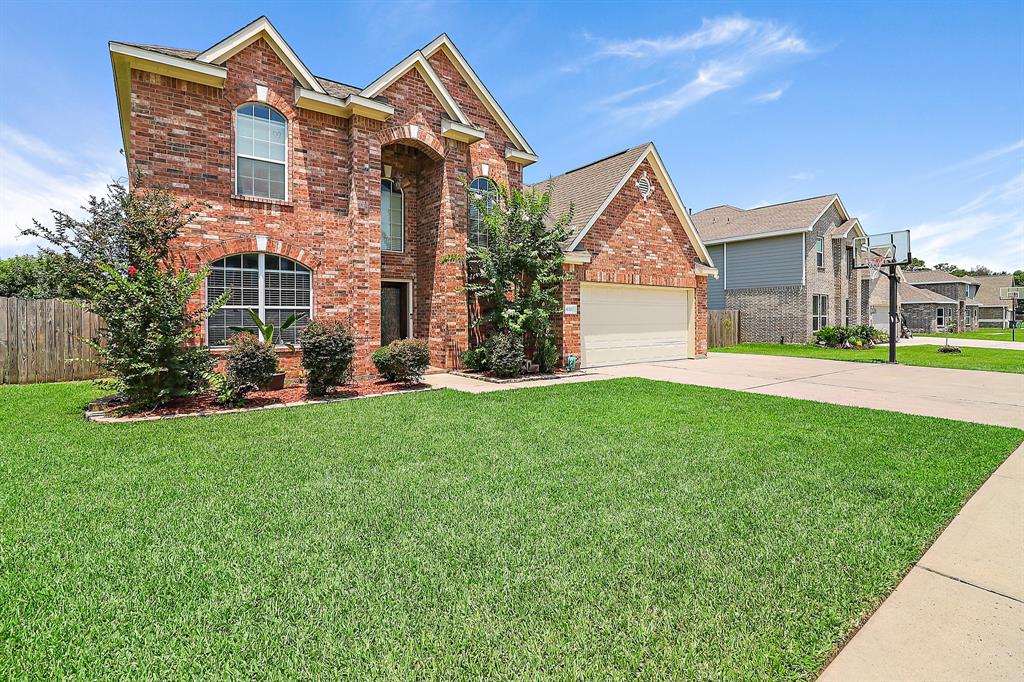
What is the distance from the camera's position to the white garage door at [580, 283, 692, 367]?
46.2 ft

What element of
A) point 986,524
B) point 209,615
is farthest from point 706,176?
point 209,615

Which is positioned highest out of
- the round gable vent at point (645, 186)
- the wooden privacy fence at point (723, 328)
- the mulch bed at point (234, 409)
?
the round gable vent at point (645, 186)

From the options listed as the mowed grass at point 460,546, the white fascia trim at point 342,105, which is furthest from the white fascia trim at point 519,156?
the mowed grass at point 460,546

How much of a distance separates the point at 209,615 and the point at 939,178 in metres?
25.2

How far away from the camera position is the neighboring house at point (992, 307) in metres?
56.2

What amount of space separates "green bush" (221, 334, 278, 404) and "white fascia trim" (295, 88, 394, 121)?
5.67 metres

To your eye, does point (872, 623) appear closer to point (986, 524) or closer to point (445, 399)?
point (986, 524)

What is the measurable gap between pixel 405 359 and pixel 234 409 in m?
3.26

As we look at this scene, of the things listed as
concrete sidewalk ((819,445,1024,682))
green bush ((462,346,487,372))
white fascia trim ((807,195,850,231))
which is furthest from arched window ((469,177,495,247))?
white fascia trim ((807,195,850,231))

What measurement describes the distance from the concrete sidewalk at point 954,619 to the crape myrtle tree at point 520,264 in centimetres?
898

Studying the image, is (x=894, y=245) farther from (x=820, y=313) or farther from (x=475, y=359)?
(x=475, y=359)

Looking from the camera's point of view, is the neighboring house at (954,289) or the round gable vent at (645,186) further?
the neighboring house at (954,289)

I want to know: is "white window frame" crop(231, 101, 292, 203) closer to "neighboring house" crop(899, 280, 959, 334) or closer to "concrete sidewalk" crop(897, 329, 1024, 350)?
"concrete sidewalk" crop(897, 329, 1024, 350)

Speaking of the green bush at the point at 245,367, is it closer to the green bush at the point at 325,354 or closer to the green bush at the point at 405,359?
the green bush at the point at 325,354
